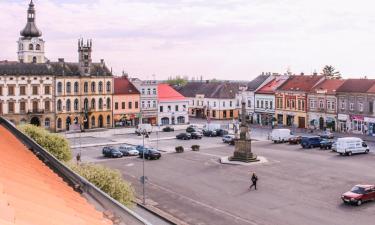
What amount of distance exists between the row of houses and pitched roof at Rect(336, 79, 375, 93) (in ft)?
97.8

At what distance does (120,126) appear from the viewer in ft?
271

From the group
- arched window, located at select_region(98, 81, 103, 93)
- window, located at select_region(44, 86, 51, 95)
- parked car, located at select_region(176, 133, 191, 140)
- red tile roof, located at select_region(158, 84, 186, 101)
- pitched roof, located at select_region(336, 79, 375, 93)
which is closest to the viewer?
parked car, located at select_region(176, 133, 191, 140)

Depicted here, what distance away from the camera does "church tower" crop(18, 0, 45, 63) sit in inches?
3440

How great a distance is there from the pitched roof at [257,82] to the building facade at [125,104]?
21450 millimetres

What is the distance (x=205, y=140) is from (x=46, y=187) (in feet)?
190

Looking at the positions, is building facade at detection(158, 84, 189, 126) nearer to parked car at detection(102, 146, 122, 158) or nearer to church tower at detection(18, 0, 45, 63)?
church tower at detection(18, 0, 45, 63)

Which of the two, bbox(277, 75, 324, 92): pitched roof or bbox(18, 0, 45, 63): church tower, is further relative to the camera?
bbox(18, 0, 45, 63): church tower

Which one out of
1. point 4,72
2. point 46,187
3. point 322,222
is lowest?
point 322,222

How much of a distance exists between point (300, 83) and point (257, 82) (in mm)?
12020

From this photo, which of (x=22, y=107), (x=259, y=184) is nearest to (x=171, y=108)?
(x=22, y=107)

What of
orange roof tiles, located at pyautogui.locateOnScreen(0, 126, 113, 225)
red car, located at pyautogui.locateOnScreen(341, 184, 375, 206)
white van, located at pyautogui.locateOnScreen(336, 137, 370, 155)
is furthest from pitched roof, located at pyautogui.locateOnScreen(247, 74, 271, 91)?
orange roof tiles, located at pyautogui.locateOnScreen(0, 126, 113, 225)

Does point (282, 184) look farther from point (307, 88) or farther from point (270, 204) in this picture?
point (307, 88)

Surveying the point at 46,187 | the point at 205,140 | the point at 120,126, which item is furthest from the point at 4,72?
the point at 46,187

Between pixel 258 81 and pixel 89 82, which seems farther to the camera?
pixel 258 81
